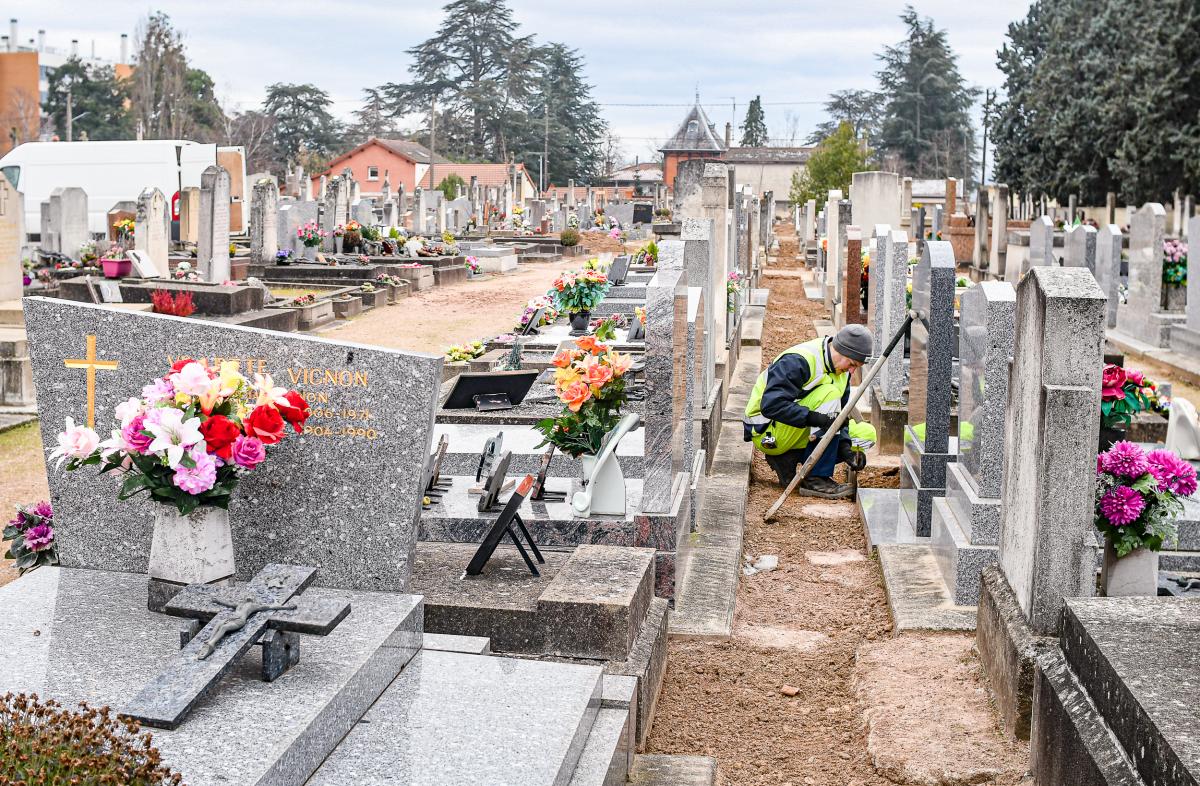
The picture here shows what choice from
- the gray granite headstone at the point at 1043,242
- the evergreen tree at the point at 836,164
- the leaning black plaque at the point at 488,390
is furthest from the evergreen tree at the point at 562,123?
the leaning black plaque at the point at 488,390

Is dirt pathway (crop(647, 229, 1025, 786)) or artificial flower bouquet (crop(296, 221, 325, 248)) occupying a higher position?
artificial flower bouquet (crop(296, 221, 325, 248))

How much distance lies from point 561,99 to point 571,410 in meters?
82.9

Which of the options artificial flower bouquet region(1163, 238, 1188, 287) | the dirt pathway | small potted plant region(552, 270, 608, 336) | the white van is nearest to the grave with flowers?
the dirt pathway

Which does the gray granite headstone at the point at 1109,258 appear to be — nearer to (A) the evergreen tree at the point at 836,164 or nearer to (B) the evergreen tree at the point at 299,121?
(A) the evergreen tree at the point at 836,164

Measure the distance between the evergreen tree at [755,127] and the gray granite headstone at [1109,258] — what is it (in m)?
103

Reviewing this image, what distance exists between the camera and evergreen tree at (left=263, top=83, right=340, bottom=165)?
79.1 meters

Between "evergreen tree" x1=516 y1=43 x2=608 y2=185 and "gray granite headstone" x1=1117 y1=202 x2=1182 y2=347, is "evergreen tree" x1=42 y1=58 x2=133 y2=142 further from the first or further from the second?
"gray granite headstone" x1=1117 y1=202 x2=1182 y2=347

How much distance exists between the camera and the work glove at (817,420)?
8.33 metres

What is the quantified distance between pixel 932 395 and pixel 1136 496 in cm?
213

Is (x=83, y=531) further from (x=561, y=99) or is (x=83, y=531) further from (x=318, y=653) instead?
(x=561, y=99)

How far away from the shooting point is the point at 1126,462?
5.29 m

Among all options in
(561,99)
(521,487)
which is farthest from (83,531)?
(561,99)

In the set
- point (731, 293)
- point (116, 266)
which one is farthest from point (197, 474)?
point (116, 266)

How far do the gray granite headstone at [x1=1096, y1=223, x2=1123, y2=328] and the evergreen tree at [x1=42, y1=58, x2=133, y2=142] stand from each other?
178 ft
